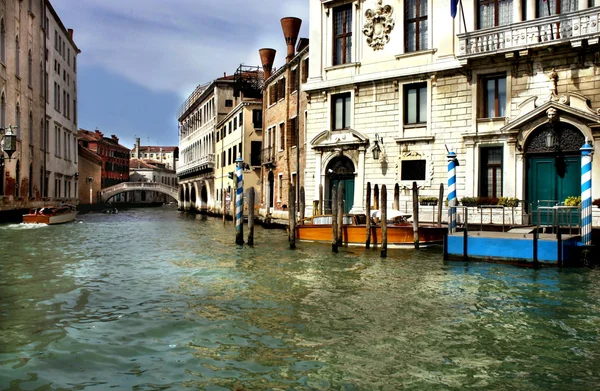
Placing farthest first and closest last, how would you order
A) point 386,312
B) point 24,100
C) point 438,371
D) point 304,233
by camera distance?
point 24,100 → point 304,233 → point 386,312 → point 438,371

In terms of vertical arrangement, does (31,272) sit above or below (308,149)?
below

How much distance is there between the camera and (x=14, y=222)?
74.4 feet

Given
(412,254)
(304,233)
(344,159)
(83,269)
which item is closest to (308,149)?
(344,159)

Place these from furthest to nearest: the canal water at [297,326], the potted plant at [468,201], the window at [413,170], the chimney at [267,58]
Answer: the chimney at [267,58]
the window at [413,170]
the potted plant at [468,201]
the canal water at [297,326]

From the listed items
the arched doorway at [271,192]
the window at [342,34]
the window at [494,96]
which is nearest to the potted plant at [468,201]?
the window at [494,96]

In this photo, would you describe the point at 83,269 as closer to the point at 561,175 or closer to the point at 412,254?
the point at 412,254

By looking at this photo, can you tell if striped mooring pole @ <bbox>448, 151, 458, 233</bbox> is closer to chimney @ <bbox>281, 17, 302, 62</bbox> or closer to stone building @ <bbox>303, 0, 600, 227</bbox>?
stone building @ <bbox>303, 0, 600, 227</bbox>

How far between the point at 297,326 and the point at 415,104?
12.0 m

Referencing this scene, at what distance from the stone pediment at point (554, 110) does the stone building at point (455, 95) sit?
0.03m

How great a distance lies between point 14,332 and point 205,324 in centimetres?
195

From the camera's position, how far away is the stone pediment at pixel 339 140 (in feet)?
58.5

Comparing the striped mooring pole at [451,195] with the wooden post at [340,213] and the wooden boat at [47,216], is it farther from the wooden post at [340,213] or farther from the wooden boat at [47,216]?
the wooden boat at [47,216]

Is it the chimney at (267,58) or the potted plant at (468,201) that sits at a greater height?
the chimney at (267,58)

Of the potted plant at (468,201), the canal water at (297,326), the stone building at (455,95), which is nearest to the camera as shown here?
the canal water at (297,326)
